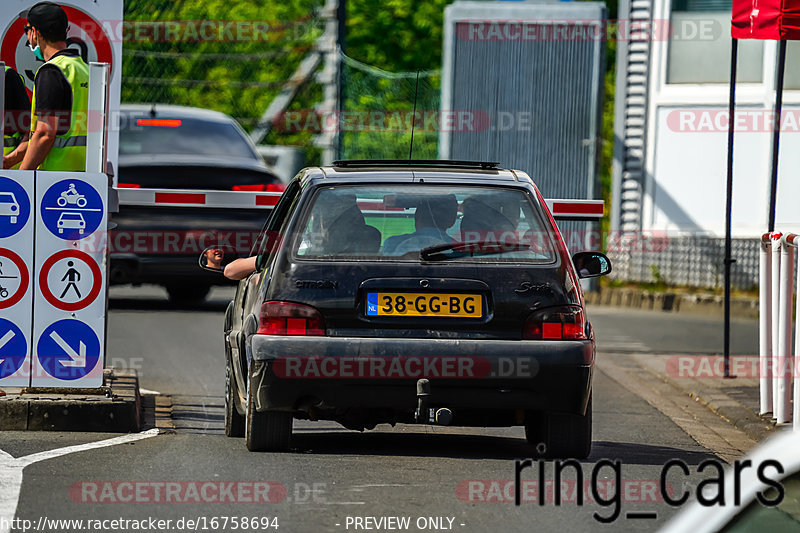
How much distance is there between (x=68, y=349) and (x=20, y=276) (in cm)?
48

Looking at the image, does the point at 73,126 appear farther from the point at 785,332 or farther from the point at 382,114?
the point at 382,114

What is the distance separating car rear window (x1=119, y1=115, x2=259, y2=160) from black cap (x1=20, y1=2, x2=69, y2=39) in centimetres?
647

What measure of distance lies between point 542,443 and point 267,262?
5.37 ft

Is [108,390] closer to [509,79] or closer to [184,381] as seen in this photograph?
[184,381]

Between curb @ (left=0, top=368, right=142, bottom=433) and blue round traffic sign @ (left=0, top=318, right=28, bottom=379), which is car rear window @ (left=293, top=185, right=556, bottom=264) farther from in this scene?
blue round traffic sign @ (left=0, top=318, right=28, bottom=379)

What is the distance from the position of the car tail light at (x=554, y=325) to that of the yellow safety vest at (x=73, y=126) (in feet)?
9.64

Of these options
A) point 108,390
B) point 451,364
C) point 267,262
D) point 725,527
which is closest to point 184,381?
point 108,390

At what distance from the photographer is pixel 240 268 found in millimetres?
8297

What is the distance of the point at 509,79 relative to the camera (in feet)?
72.7

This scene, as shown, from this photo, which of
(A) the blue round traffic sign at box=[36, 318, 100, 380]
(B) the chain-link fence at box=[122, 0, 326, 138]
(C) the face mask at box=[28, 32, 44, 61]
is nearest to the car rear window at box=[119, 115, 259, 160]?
(B) the chain-link fence at box=[122, 0, 326, 138]

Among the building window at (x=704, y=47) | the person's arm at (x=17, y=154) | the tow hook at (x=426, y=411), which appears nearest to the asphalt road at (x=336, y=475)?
the tow hook at (x=426, y=411)

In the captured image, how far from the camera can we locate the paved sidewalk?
9692mm

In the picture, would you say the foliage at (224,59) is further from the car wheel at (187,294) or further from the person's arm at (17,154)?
the person's arm at (17,154)

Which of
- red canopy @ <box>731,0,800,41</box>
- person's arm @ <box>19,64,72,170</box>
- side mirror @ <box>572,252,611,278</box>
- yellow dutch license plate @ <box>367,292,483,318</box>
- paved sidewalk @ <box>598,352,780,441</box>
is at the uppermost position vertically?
red canopy @ <box>731,0,800,41</box>
